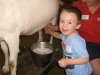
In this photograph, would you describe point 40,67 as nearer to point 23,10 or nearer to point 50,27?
point 50,27

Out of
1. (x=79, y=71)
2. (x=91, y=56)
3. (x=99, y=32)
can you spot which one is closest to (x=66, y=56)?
(x=79, y=71)

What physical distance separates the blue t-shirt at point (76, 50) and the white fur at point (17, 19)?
322 millimetres

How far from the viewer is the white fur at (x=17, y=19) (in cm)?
115

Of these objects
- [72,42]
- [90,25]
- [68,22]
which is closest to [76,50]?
[72,42]

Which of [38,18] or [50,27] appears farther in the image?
[50,27]

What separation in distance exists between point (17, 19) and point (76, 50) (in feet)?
1.50

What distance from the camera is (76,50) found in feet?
3.65

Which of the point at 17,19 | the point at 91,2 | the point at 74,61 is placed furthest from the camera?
the point at 91,2

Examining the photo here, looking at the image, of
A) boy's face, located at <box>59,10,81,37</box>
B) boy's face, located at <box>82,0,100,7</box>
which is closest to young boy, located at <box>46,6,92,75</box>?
boy's face, located at <box>59,10,81,37</box>

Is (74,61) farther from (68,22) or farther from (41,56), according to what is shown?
(41,56)

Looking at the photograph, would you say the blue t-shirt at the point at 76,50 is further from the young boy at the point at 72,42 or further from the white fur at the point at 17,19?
the white fur at the point at 17,19

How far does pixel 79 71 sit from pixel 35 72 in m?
0.44

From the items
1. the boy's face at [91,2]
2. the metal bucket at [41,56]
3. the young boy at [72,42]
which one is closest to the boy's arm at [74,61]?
the young boy at [72,42]

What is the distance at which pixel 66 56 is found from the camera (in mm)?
1220
